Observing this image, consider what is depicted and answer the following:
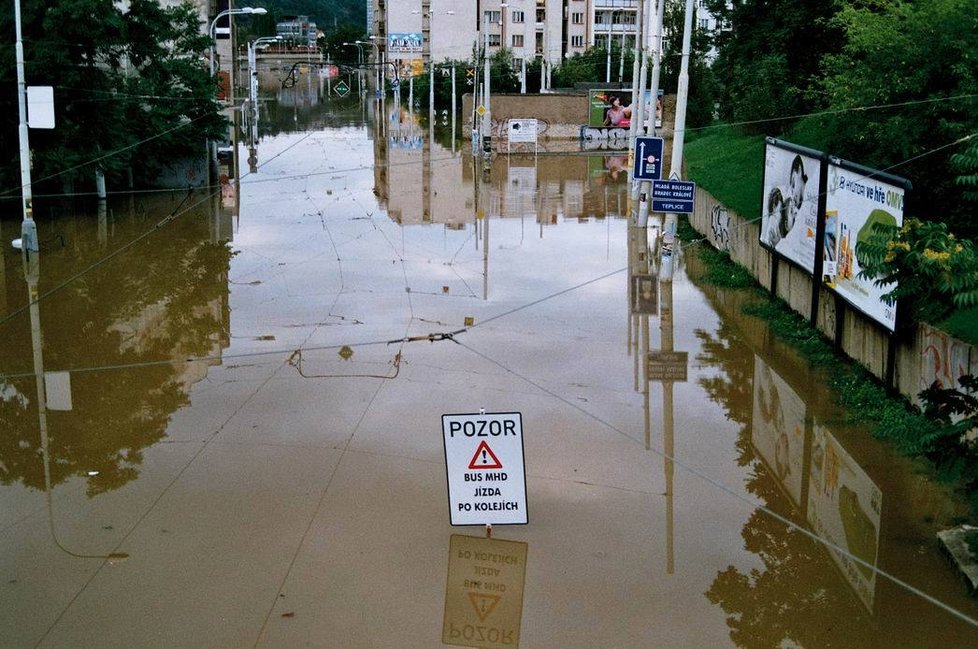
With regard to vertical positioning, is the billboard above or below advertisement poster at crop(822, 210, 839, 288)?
above

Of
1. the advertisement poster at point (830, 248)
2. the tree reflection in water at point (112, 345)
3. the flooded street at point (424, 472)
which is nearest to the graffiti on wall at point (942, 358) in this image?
the flooded street at point (424, 472)

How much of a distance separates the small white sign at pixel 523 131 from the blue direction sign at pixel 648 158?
128 ft

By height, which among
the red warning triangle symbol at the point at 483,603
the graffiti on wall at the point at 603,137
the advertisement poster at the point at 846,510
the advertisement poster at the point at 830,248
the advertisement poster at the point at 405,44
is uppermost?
the advertisement poster at the point at 405,44

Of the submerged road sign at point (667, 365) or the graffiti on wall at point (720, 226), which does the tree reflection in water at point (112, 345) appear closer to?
the submerged road sign at point (667, 365)

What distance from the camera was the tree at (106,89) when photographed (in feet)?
118

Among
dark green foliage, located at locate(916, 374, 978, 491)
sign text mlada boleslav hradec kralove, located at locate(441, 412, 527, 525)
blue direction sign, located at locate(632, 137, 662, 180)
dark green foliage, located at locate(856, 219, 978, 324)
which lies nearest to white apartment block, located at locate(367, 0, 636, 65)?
blue direction sign, located at locate(632, 137, 662, 180)

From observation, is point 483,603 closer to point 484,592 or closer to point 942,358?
point 484,592

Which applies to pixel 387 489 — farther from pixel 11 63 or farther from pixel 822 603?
pixel 11 63

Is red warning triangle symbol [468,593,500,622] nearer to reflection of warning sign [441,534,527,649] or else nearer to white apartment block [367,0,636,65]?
reflection of warning sign [441,534,527,649]

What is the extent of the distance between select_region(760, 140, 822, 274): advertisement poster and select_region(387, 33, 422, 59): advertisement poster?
4190 inches

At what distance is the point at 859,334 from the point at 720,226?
1294 cm

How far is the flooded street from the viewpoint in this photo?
35.2 feet

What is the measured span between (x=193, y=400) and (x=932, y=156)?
1535 centimetres

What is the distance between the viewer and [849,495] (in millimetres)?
13914
